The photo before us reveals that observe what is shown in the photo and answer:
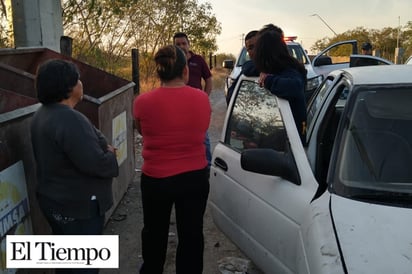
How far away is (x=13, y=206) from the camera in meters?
2.62

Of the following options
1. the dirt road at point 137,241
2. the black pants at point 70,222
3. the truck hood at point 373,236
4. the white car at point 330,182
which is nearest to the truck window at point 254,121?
the white car at point 330,182

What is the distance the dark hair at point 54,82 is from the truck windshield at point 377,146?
155 cm

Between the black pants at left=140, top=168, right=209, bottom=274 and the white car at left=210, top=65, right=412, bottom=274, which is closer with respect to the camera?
the white car at left=210, top=65, right=412, bottom=274

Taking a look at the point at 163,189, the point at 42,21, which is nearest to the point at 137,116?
the point at 163,189

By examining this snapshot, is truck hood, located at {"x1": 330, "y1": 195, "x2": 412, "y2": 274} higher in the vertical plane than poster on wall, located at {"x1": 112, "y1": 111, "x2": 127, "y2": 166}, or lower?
higher

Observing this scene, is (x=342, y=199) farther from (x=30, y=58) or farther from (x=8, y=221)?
(x=30, y=58)

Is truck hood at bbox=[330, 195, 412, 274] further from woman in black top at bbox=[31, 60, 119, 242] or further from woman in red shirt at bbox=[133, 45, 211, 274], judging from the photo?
woman in black top at bbox=[31, 60, 119, 242]

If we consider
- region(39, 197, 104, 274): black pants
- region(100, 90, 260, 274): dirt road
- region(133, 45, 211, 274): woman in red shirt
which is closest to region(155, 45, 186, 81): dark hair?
region(133, 45, 211, 274): woman in red shirt

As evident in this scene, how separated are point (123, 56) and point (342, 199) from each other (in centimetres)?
1294

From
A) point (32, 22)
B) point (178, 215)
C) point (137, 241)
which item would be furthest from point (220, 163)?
point (32, 22)

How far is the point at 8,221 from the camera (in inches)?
100

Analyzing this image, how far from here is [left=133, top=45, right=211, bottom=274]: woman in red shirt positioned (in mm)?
2773

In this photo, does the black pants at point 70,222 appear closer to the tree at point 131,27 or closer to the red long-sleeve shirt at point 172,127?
the red long-sleeve shirt at point 172,127

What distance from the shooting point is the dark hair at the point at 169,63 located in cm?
279
